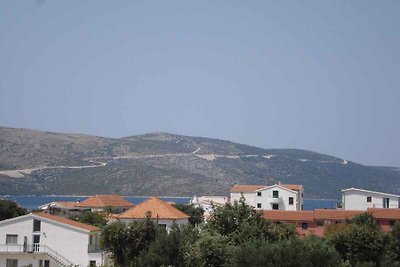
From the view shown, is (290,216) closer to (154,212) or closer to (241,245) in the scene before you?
(154,212)

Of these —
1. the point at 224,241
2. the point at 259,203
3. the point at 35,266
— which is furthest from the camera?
the point at 259,203

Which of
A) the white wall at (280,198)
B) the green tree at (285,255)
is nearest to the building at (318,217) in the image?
the white wall at (280,198)

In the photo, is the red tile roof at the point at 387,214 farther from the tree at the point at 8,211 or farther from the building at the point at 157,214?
the tree at the point at 8,211

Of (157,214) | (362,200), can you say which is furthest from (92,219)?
(362,200)

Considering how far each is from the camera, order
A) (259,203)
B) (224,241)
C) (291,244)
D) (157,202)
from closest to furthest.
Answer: (291,244), (224,241), (157,202), (259,203)

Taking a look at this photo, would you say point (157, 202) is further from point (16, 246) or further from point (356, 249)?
point (356, 249)

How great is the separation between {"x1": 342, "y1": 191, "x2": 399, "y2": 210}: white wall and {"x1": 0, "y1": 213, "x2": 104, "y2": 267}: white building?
Answer: 49.1 metres

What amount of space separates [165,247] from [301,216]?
3729 centimetres

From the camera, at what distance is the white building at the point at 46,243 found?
2327 inches

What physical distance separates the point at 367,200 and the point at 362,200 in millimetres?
668

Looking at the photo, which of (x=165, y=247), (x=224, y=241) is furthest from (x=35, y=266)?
(x=224, y=241)

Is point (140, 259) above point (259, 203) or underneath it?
underneath

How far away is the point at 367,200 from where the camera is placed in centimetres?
10131

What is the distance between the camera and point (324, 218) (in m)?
83.1
